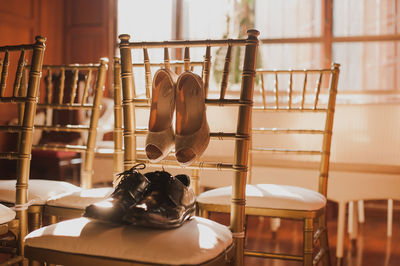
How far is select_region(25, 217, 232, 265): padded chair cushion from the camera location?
2.68ft

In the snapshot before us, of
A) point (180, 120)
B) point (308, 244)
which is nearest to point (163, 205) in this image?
point (180, 120)

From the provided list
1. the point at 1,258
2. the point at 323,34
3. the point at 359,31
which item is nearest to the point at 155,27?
the point at 323,34

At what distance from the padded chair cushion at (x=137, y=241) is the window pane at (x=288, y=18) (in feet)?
11.0

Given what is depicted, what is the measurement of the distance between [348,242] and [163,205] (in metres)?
2.16

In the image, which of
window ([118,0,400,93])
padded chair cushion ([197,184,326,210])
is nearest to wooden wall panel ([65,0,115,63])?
window ([118,0,400,93])

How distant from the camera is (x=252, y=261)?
225 centimetres

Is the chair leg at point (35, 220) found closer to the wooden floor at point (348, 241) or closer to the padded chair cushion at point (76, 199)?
the padded chair cushion at point (76, 199)

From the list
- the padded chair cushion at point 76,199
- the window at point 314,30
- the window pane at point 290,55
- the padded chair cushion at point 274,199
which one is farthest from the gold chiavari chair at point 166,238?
the window pane at point 290,55

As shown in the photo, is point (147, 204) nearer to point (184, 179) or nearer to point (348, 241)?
point (184, 179)

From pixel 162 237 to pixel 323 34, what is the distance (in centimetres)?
342

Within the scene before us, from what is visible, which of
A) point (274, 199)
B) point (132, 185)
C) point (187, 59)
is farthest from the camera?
point (274, 199)

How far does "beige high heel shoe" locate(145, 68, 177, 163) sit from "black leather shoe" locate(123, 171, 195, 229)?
0.34ft

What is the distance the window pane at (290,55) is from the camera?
156 inches

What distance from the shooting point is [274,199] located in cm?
143
